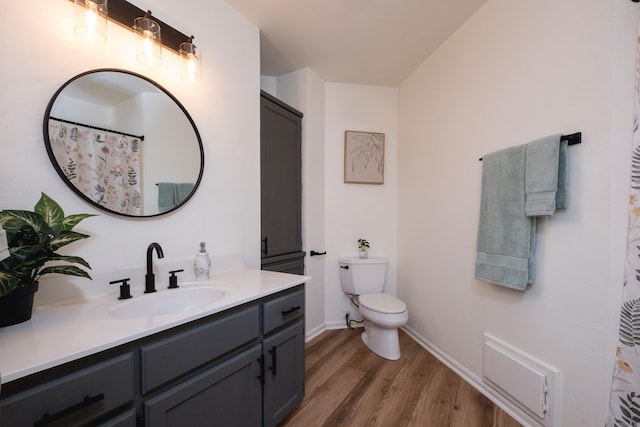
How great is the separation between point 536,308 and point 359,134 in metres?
2.02

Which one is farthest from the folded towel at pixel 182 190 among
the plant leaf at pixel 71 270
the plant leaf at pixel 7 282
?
the plant leaf at pixel 7 282

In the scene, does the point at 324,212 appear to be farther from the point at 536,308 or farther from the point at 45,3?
the point at 45,3

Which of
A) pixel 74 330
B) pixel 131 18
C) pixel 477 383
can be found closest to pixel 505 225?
pixel 477 383

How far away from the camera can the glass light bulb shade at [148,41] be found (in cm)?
122

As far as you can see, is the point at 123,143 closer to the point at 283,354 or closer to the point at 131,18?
the point at 131,18

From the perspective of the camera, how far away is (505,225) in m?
1.47

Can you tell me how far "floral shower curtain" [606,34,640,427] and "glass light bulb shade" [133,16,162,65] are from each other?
6.49 ft

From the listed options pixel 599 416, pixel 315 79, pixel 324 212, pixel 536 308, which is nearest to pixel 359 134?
pixel 315 79

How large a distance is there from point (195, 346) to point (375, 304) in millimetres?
1564

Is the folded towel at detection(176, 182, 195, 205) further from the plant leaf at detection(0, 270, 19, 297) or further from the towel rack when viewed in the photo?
the towel rack

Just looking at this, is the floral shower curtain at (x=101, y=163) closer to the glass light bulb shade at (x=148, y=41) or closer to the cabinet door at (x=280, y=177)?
the glass light bulb shade at (x=148, y=41)

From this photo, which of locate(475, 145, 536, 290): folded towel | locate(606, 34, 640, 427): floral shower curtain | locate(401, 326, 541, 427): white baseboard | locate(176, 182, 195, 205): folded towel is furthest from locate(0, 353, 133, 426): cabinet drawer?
locate(401, 326, 541, 427): white baseboard

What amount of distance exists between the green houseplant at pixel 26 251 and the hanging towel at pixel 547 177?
77.2 inches

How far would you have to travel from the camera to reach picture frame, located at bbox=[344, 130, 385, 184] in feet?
8.82
